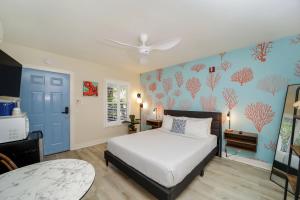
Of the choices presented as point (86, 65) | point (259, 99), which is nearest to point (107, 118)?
point (86, 65)

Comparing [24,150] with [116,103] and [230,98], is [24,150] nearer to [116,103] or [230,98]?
[116,103]

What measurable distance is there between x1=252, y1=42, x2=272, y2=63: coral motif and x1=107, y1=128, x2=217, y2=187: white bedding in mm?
1919

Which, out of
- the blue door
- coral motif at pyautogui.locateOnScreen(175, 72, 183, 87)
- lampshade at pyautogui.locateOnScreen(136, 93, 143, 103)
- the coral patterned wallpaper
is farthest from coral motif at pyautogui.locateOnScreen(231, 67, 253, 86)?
the blue door

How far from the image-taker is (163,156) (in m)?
1.80

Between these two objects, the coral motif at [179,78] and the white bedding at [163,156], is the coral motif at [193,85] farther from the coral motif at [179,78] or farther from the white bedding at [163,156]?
the white bedding at [163,156]

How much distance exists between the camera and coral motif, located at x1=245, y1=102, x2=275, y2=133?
249 centimetres

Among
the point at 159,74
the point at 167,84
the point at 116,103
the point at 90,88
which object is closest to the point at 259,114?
the point at 167,84

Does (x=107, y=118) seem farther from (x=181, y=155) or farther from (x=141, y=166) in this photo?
(x=181, y=155)

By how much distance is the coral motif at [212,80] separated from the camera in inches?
123

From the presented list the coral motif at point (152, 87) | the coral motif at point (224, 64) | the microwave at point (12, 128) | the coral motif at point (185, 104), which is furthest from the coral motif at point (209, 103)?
the microwave at point (12, 128)

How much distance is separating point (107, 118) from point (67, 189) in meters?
3.31

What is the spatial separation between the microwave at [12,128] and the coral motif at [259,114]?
4.05 meters

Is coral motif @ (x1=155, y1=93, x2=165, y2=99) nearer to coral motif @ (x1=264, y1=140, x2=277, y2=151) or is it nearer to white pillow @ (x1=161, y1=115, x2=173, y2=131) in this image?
white pillow @ (x1=161, y1=115, x2=173, y2=131)

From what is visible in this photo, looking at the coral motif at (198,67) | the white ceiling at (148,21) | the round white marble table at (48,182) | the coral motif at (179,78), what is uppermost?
the white ceiling at (148,21)
